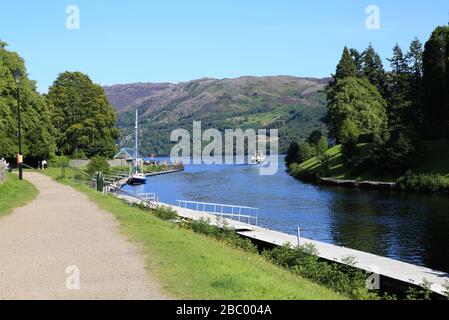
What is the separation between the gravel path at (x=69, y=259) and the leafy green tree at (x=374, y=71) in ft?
352

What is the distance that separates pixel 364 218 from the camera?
44.1 meters

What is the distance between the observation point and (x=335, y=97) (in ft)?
336

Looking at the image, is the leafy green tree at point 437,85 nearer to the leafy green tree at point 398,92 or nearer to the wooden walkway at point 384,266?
the leafy green tree at point 398,92

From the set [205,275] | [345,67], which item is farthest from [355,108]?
[205,275]

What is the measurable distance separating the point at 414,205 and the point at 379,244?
21.2m

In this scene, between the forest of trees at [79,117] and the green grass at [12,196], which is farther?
the forest of trees at [79,117]

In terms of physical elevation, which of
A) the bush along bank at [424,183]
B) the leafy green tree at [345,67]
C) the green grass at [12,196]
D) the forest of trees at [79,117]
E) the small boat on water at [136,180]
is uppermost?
the leafy green tree at [345,67]

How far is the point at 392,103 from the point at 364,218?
7279 centimetres

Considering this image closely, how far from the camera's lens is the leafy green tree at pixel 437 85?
3061 inches

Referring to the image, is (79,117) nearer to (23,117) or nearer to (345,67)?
(23,117)

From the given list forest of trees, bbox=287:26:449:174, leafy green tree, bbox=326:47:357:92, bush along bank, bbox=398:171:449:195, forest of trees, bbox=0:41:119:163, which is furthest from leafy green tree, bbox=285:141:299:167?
bush along bank, bbox=398:171:449:195

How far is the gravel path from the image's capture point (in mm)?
10859

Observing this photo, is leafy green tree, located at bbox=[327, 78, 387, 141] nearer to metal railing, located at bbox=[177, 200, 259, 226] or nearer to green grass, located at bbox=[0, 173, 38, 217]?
metal railing, located at bbox=[177, 200, 259, 226]


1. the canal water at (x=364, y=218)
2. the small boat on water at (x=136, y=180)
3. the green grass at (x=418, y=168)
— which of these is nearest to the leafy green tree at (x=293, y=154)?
the green grass at (x=418, y=168)
